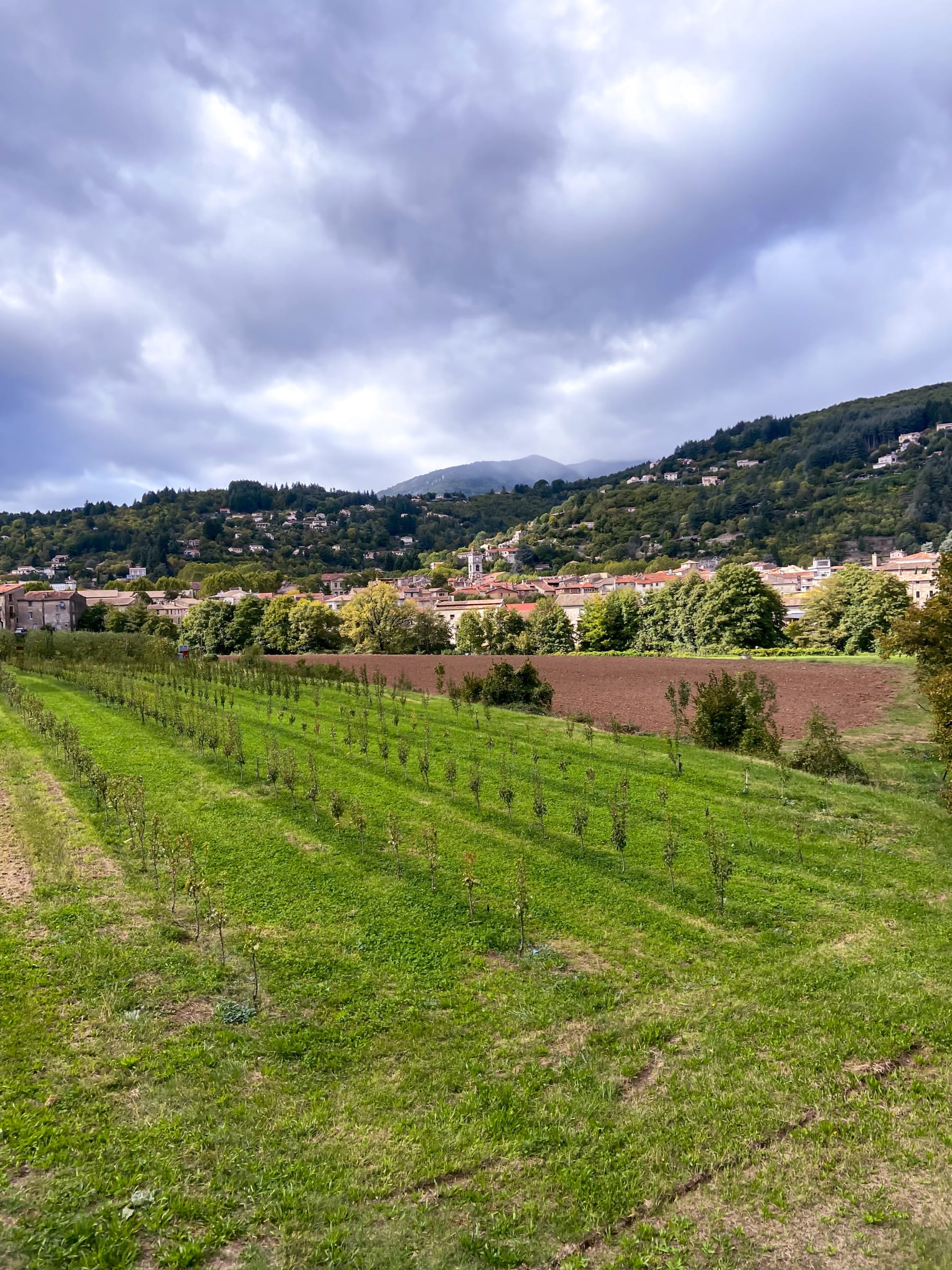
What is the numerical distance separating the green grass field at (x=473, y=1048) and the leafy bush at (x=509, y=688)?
1575 cm

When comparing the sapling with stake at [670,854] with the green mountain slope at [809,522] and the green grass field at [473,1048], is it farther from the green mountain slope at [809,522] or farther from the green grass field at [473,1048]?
the green mountain slope at [809,522]

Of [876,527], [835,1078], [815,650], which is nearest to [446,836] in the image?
[835,1078]

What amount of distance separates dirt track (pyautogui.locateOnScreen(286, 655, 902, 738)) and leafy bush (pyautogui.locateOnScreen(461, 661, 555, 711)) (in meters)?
1.31

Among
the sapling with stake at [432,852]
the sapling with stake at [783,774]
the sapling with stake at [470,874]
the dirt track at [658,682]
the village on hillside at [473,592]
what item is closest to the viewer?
the sapling with stake at [470,874]

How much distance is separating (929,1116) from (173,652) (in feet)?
147

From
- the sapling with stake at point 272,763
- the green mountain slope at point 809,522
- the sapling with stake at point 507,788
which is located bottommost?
the sapling with stake at point 507,788

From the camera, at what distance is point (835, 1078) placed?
239 inches

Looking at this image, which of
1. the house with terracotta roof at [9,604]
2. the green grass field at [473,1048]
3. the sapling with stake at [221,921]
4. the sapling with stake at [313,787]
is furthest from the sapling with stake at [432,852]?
the house with terracotta roof at [9,604]

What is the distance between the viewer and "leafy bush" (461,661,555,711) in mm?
28859

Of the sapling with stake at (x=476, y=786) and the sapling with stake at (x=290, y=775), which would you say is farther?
the sapling with stake at (x=290, y=775)

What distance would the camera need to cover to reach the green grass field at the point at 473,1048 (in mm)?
4512

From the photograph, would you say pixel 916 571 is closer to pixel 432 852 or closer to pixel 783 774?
pixel 783 774

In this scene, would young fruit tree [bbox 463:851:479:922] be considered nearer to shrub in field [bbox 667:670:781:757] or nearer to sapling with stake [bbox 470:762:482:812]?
sapling with stake [bbox 470:762:482:812]

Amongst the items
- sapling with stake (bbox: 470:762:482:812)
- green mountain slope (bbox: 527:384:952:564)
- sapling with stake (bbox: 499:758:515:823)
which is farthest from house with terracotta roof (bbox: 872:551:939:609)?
sapling with stake (bbox: 470:762:482:812)
